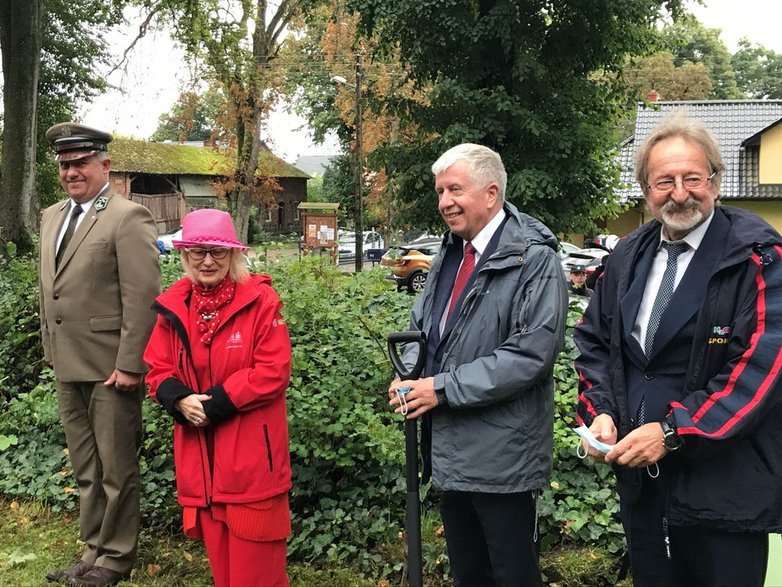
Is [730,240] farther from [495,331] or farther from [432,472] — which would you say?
[432,472]

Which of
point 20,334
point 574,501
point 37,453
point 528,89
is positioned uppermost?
point 528,89

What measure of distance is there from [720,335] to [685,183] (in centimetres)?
48

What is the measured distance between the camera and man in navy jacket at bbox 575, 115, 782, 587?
2123 mm

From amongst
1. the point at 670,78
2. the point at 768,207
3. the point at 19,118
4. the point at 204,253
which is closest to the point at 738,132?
the point at 768,207

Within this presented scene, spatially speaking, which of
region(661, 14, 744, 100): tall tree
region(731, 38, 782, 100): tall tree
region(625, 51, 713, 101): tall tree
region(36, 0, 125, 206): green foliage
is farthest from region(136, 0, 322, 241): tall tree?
region(731, 38, 782, 100): tall tree

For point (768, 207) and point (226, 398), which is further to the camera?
point (768, 207)

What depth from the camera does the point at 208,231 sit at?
303cm

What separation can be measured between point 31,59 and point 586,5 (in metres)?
8.33

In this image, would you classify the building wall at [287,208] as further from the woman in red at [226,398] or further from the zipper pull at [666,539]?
the zipper pull at [666,539]

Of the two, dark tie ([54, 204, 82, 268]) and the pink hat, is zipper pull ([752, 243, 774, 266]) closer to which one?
the pink hat

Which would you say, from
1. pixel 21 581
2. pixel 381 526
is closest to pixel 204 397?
pixel 381 526

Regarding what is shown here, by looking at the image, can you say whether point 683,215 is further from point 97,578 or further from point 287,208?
point 287,208

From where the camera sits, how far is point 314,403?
13.4 ft

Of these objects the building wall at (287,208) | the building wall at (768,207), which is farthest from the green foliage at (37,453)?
the building wall at (287,208)
